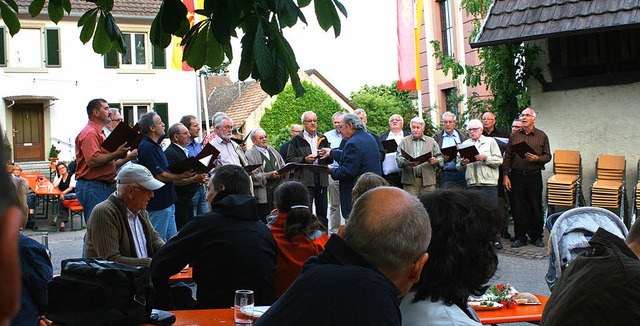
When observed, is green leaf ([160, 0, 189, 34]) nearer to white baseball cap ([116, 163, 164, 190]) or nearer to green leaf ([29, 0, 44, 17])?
green leaf ([29, 0, 44, 17])

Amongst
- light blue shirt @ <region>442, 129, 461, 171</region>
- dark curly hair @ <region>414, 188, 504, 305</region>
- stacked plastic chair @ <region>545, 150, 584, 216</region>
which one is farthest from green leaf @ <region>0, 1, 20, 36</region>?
stacked plastic chair @ <region>545, 150, 584, 216</region>

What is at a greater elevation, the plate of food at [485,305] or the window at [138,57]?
the window at [138,57]

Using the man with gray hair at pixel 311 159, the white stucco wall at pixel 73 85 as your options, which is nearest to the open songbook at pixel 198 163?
the man with gray hair at pixel 311 159

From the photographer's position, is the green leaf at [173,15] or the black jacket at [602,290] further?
the green leaf at [173,15]

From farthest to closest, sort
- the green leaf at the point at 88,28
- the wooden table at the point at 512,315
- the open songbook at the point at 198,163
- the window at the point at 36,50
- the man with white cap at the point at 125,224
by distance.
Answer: the window at the point at 36,50 → the open songbook at the point at 198,163 → the man with white cap at the point at 125,224 → the wooden table at the point at 512,315 → the green leaf at the point at 88,28

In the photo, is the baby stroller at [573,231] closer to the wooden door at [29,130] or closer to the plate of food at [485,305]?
the plate of food at [485,305]

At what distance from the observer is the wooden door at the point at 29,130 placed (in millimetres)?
36312

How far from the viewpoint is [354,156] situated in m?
11.3

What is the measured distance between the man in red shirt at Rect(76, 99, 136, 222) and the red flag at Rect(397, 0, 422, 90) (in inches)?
472

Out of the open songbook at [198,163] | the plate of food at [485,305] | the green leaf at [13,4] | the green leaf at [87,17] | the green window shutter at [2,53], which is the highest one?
the green window shutter at [2,53]

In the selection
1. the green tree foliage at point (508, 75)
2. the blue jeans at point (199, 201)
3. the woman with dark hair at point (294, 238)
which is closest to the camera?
the woman with dark hair at point (294, 238)

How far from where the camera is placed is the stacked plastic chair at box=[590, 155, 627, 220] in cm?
1272

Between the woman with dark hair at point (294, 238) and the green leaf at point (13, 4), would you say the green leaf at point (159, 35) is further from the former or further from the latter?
the woman with dark hair at point (294, 238)

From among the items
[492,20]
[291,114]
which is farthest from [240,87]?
[492,20]
